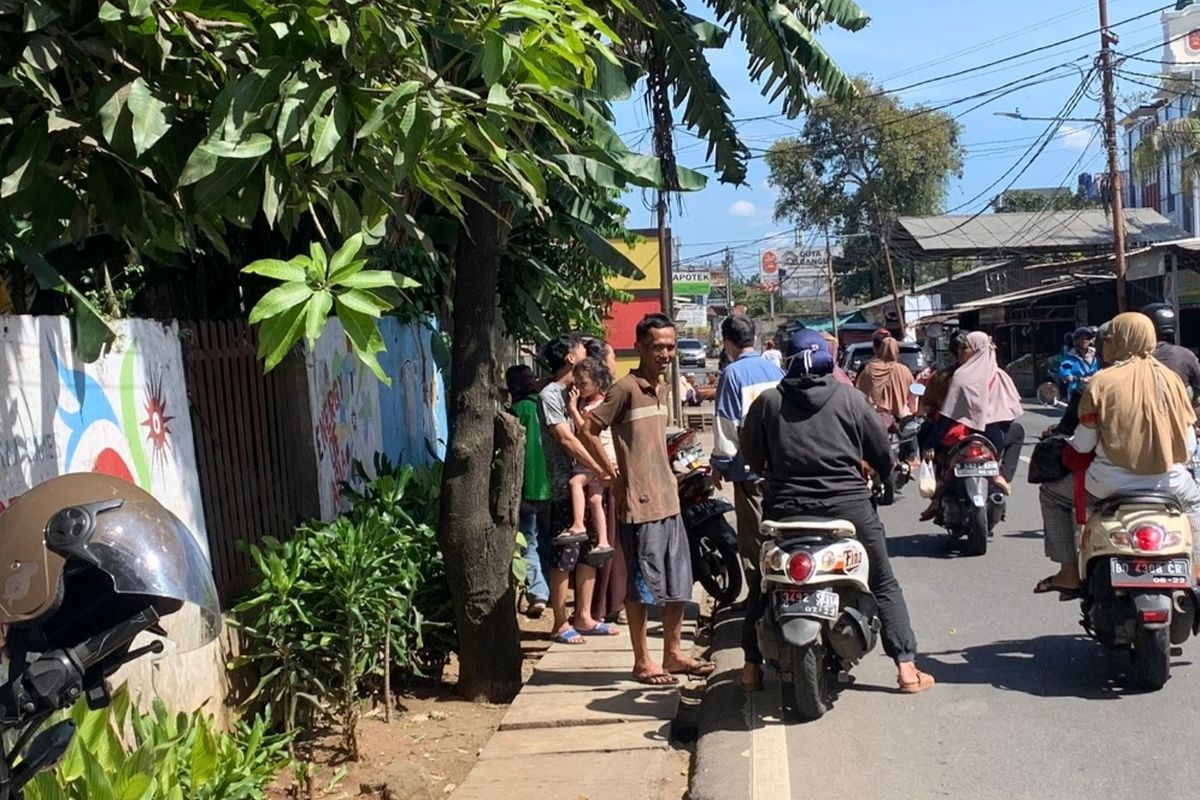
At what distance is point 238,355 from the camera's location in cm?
629

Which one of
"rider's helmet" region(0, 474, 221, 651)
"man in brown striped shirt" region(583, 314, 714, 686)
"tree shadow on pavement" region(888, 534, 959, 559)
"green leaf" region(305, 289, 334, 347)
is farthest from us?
"tree shadow on pavement" region(888, 534, 959, 559)

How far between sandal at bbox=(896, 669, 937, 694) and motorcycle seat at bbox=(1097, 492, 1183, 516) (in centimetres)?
120

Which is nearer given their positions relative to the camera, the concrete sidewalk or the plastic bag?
the concrete sidewalk

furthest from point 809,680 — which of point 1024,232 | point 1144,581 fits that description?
point 1024,232

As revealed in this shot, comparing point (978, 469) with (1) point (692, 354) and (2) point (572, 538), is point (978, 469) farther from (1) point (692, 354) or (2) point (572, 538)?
(1) point (692, 354)

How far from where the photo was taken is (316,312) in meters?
3.00

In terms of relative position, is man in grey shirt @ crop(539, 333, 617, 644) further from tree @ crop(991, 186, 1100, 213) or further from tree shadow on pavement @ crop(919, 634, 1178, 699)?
tree @ crop(991, 186, 1100, 213)

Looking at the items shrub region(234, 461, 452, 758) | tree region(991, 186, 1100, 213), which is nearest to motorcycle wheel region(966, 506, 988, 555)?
shrub region(234, 461, 452, 758)

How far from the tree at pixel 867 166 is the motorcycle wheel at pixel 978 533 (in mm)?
39486

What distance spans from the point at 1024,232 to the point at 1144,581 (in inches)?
1617

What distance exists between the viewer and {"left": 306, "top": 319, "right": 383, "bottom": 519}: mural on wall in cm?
693

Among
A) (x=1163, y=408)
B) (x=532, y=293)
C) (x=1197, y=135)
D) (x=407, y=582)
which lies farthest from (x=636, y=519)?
(x=1197, y=135)

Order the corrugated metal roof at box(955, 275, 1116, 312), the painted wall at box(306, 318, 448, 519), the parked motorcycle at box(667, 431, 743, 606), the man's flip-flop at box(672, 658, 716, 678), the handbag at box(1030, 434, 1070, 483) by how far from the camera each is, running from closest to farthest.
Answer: the man's flip-flop at box(672, 658, 716, 678) < the handbag at box(1030, 434, 1070, 483) < the painted wall at box(306, 318, 448, 519) < the parked motorcycle at box(667, 431, 743, 606) < the corrugated metal roof at box(955, 275, 1116, 312)

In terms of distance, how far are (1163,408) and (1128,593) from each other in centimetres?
90
